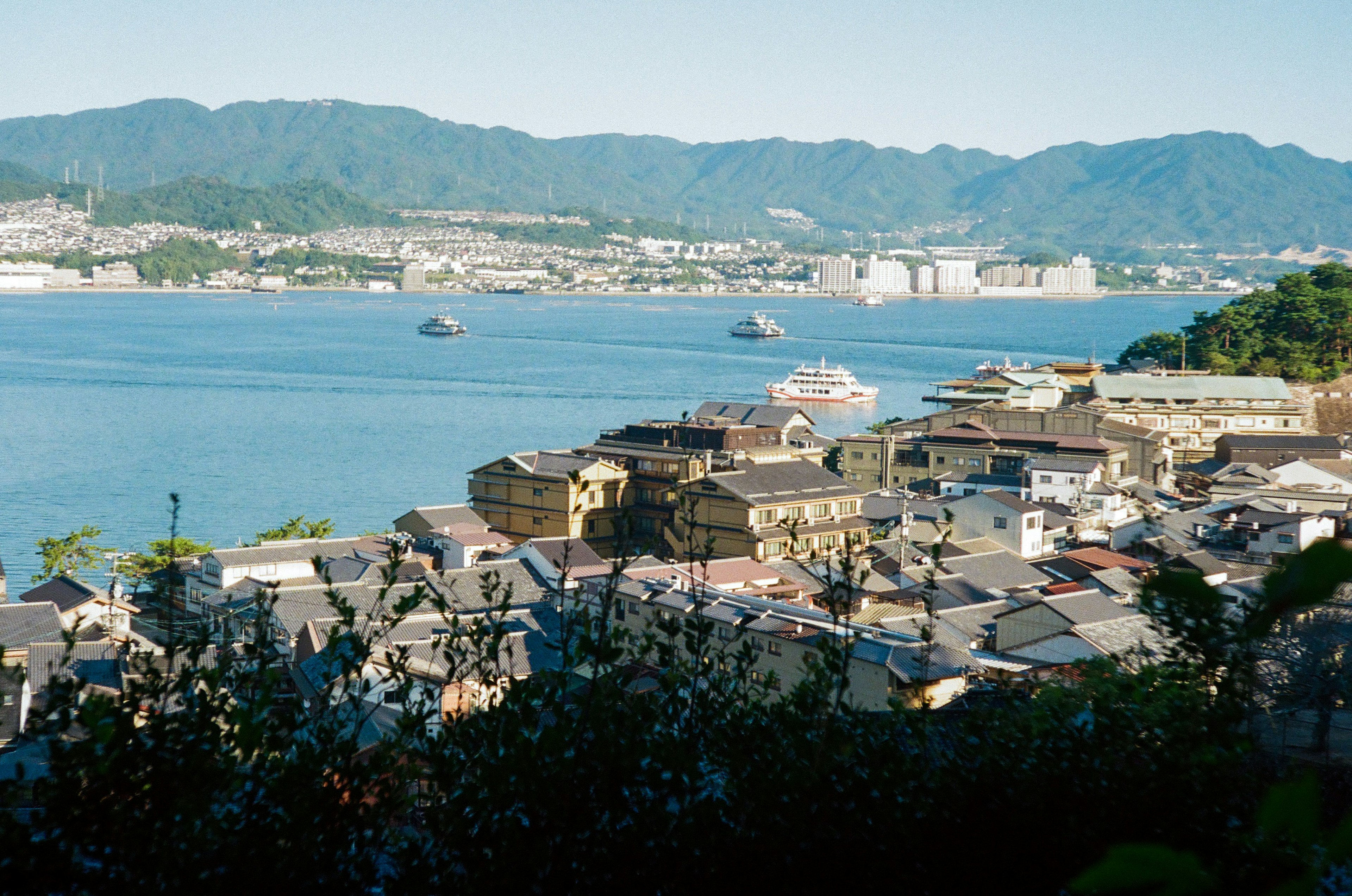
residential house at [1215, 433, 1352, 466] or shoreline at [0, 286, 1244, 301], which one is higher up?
shoreline at [0, 286, 1244, 301]

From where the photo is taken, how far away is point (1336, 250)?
3504 inches

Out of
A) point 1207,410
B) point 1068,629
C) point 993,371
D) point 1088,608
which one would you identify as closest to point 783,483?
point 1088,608

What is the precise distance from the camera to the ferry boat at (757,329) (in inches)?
1344

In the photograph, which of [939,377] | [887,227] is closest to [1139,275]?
[887,227]

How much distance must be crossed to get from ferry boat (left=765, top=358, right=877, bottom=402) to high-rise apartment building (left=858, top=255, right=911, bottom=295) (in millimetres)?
42933

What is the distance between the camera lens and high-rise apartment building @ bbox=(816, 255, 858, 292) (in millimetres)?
64438

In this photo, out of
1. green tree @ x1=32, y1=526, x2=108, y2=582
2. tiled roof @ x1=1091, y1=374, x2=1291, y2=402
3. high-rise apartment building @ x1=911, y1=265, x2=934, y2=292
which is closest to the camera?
green tree @ x1=32, y1=526, x2=108, y2=582

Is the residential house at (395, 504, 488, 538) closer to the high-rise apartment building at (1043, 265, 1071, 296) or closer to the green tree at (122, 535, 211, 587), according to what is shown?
the green tree at (122, 535, 211, 587)

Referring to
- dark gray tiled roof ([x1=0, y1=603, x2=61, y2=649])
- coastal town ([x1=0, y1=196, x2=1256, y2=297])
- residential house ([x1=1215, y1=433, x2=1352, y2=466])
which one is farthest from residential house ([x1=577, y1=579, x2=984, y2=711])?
coastal town ([x1=0, y1=196, x2=1256, y2=297])

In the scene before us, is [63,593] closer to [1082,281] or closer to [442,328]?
[442,328]

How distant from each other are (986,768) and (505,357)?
2649 centimetres

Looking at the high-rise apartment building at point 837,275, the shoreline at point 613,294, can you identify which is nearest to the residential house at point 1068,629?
the shoreline at point 613,294

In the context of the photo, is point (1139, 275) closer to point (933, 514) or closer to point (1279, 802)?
point (933, 514)

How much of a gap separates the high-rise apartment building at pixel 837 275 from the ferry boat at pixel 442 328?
112ft
